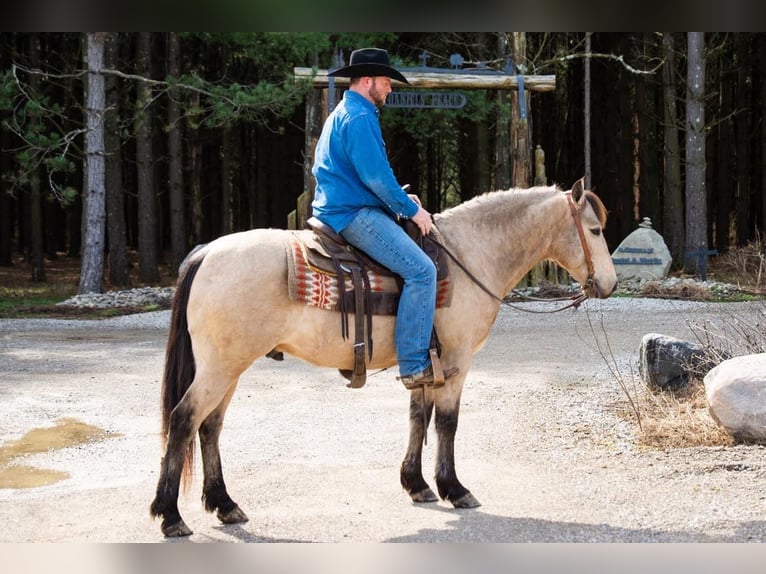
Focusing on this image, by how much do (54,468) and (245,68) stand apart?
70.9 feet

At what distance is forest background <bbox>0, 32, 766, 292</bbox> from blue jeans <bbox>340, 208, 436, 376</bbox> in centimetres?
980

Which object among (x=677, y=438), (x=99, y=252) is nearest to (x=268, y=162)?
(x=99, y=252)

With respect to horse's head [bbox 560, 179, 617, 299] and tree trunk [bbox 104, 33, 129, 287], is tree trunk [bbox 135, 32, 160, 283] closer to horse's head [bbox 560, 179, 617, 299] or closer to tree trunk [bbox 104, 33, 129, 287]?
tree trunk [bbox 104, 33, 129, 287]

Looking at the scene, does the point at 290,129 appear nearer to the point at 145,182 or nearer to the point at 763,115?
the point at 145,182

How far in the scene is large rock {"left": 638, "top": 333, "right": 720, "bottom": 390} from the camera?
7859 millimetres

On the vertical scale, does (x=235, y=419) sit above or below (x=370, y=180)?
below

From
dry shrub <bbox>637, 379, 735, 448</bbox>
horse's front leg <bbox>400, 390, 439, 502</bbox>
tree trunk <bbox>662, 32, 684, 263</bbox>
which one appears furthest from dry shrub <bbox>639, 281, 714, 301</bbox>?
horse's front leg <bbox>400, 390, 439, 502</bbox>

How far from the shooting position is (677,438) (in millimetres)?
6766

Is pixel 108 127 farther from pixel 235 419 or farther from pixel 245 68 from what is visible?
pixel 235 419

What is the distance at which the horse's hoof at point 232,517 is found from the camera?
5.15 metres

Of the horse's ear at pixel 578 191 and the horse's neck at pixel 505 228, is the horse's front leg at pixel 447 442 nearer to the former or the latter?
the horse's neck at pixel 505 228

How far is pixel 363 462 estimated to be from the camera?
6.53 meters

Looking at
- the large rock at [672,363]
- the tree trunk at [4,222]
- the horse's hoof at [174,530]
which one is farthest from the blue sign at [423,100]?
the tree trunk at [4,222]

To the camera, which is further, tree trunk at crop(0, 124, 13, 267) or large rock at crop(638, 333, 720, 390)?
tree trunk at crop(0, 124, 13, 267)
